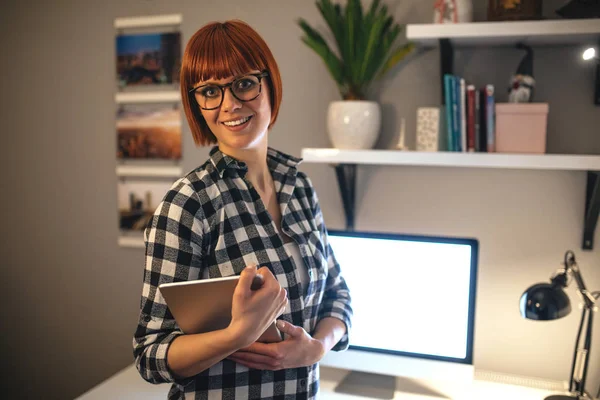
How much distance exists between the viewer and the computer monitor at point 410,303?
133 centimetres

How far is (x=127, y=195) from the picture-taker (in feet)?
6.37

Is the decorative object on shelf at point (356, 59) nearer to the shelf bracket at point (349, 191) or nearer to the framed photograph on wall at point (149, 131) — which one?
the shelf bracket at point (349, 191)

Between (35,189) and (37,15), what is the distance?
695 mm

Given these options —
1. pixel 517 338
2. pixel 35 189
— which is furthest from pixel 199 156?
pixel 517 338

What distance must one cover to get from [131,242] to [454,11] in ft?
4.56

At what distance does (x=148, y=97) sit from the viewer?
1856mm

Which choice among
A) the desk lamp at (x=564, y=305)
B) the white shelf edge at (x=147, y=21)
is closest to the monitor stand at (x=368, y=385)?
the desk lamp at (x=564, y=305)

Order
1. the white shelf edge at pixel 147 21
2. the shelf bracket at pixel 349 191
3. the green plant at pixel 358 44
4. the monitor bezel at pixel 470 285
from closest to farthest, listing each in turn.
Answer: the monitor bezel at pixel 470 285 < the green plant at pixel 358 44 < the shelf bracket at pixel 349 191 < the white shelf edge at pixel 147 21

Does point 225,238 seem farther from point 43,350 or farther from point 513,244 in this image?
point 43,350

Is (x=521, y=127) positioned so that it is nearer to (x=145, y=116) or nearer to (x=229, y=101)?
(x=229, y=101)

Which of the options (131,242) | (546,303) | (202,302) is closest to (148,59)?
(131,242)

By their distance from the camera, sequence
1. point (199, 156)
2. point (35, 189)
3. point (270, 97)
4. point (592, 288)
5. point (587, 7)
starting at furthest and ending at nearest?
point (35, 189) → point (199, 156) → point (592, 288) → point (587, 7) → point (270, 97)

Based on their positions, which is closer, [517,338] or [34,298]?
[517,338]

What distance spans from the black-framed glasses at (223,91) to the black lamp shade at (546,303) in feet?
2.87
